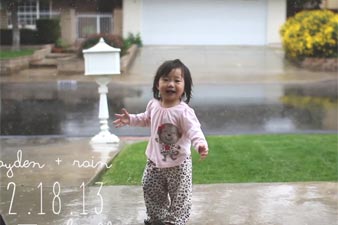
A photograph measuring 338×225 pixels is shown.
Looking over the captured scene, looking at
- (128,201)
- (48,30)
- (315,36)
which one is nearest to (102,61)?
(128,201)

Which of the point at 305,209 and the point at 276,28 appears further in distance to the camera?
the point at 276,28

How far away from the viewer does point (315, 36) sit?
19594 millimetres

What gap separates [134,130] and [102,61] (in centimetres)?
204

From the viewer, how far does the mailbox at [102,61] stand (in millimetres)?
7742

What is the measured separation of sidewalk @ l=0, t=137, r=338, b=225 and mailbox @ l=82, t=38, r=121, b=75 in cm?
172

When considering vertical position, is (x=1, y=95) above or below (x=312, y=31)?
below

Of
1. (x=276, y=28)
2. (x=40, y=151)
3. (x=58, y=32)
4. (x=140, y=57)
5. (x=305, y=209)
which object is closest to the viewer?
(x=305, y=209)

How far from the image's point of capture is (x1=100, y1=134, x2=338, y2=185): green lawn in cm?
599

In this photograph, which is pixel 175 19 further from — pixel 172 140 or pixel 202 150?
pixel 202 150

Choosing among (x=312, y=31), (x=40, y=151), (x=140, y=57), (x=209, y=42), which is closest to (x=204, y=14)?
(x=209, y=42)

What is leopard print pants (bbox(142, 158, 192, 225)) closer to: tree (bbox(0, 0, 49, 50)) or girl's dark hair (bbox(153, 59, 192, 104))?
girl's dark hair (bbox(153, 59, 192, 104))

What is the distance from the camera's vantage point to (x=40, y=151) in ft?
24.2

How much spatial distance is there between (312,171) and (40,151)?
326cm

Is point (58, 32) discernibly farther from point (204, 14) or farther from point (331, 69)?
point (331, 69)
